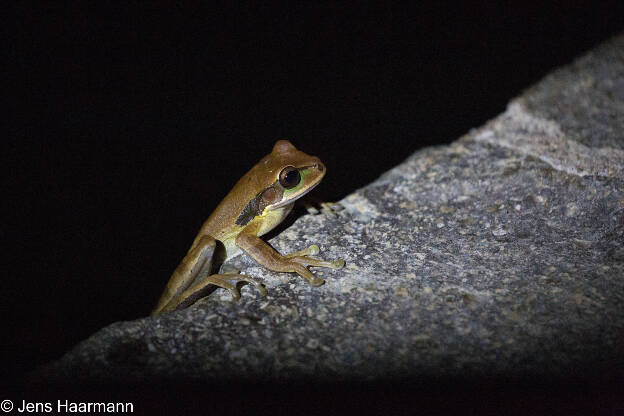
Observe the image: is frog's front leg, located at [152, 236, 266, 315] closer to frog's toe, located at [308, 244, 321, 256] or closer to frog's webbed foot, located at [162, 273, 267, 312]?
frog's webbed foot, located at [162, 273, 267, 312]

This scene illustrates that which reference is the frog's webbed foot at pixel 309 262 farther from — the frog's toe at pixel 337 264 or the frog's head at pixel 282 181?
the frog's head at pixel 282 181

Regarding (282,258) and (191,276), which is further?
(191,276)

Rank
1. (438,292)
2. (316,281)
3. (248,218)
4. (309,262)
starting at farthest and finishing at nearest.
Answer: (248,218) → (309,262) → (316,281) → (438,292)

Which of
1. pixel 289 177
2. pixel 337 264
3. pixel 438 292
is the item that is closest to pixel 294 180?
pixel 289 177

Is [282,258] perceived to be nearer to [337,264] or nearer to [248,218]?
[337,264]

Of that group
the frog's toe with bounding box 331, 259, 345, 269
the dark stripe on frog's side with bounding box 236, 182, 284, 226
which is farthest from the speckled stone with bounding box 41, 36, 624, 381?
the dark stripe on frog's side with bounding box 236, 182, 284, 226
